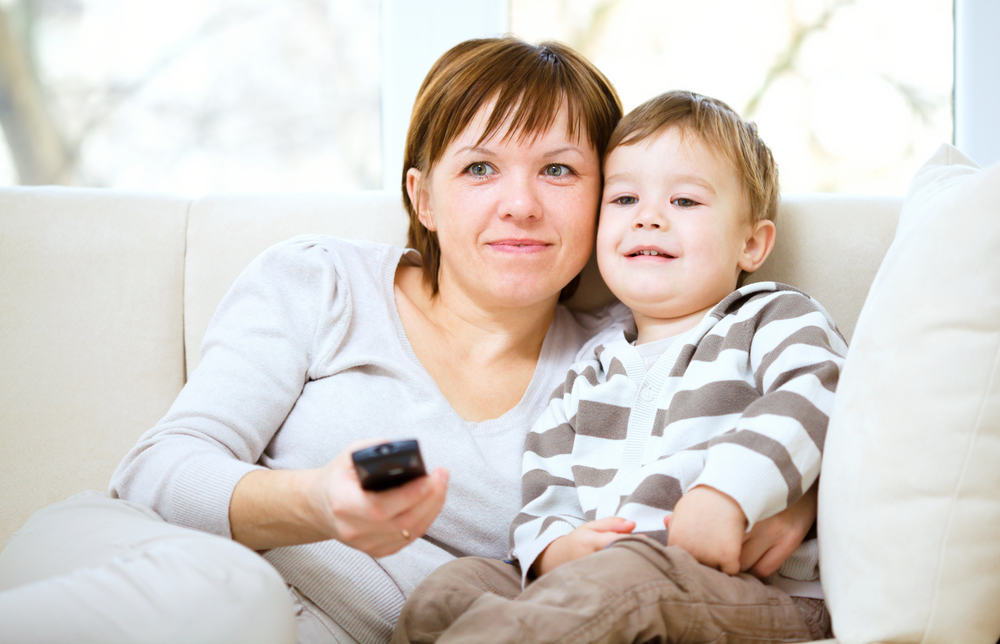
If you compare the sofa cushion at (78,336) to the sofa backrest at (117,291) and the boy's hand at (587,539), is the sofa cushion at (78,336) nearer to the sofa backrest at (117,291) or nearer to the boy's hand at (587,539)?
the sofa backrest at (117,291)

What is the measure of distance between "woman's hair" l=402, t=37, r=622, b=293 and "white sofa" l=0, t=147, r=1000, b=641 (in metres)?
0.30

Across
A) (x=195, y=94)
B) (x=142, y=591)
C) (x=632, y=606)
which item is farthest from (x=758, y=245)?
(x=195, y=94)

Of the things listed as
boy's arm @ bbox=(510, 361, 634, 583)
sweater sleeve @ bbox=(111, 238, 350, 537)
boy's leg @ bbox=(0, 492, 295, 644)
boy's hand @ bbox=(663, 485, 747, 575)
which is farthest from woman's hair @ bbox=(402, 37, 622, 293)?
boy's leg @ bbox=(0, 492, 295, 644)

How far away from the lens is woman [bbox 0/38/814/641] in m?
1.19

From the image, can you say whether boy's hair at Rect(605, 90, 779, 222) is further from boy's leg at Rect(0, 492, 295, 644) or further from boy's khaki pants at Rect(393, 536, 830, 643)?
boy's leg at Rect(0, 492, 295, 644)

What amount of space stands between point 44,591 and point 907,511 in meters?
0.84

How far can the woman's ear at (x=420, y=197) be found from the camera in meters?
1.53

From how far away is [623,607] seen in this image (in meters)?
0.94

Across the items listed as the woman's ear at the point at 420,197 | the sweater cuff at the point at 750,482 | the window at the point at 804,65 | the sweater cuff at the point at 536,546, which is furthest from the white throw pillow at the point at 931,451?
the window at the point at 804,65

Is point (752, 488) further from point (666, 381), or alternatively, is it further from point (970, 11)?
point (970, 11)

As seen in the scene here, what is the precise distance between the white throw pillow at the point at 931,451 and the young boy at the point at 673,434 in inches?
4.6

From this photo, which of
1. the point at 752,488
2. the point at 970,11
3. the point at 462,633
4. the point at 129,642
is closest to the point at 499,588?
the point at 462,633

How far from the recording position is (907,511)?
917mm

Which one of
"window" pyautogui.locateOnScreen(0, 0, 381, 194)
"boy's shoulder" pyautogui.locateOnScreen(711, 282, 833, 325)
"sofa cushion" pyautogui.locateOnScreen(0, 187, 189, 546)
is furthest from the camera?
"window" pyautogui.locateOnScreen(0, 0, 381, 194)
